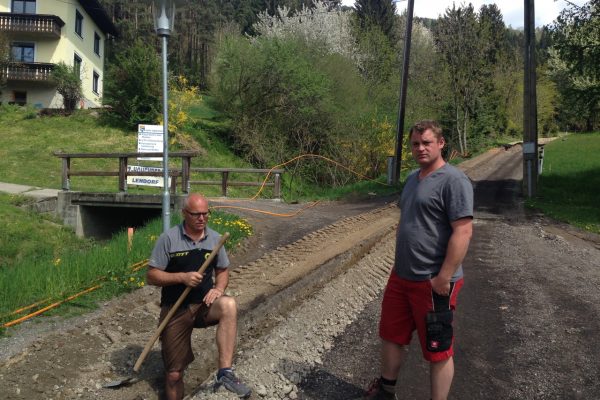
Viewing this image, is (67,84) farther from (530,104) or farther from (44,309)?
(44,309)

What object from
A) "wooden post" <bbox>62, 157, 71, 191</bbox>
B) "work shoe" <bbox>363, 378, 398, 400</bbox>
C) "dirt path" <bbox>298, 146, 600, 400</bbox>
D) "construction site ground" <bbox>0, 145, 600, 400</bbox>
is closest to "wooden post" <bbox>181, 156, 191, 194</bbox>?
"wooden post" <bbox>62, 157, 71, 191</bbox>

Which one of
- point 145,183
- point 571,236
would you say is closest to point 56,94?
point 145,183

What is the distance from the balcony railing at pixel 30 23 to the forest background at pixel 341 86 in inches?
193

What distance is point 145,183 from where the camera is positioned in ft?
45.7

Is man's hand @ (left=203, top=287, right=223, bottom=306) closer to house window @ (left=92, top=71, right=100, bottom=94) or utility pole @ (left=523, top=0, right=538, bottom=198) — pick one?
utility pole @ (left=523, top=0, right=538, bottom=198)

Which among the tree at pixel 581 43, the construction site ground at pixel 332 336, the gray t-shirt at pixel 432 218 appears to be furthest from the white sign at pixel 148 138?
the tree at pixel 581 43

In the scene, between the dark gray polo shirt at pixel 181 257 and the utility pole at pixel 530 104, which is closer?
the dark gray polo shirt at pixel 181 257

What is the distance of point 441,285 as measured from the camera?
10.7ft

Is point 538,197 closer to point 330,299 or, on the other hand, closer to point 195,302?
point 330,299

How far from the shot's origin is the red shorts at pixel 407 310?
11.0ft

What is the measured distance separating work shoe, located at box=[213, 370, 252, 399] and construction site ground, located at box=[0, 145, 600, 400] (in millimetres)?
70

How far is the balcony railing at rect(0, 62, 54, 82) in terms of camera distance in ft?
102

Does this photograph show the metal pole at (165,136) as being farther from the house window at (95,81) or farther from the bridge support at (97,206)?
the house window at (95,81)

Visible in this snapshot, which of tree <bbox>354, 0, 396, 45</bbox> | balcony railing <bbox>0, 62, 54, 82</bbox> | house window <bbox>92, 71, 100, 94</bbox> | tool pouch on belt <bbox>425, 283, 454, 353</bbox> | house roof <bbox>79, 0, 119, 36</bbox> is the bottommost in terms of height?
tool pouch on belt <bbox>425, 283, 454, 353</bbox>
